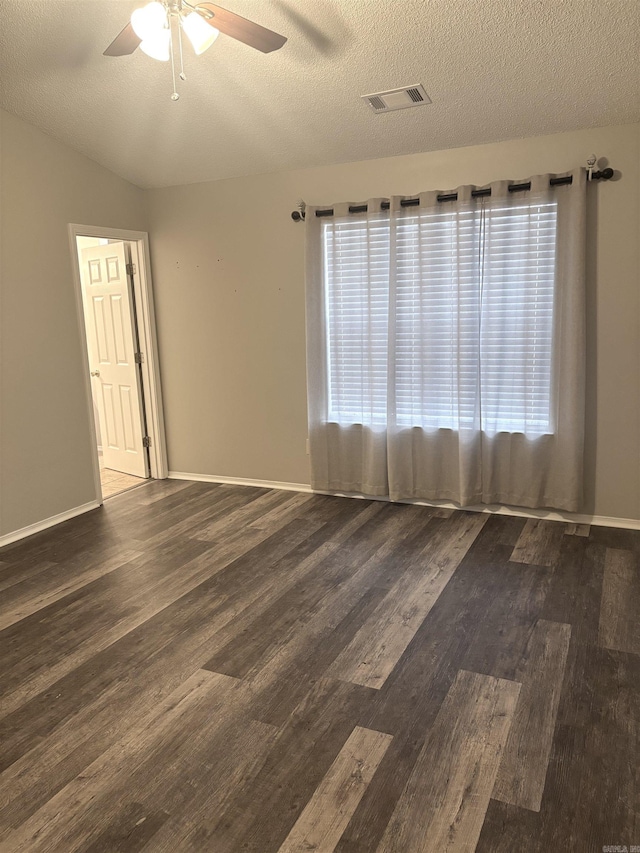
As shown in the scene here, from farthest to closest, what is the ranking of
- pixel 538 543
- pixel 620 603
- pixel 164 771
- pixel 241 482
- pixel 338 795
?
1. pixel 241 482
2. pixel 538 543
3. pixel 620 603
4. pixel 164 771
5. pixel 338 795

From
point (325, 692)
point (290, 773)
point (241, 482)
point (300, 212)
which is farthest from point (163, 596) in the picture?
point (300, 212)

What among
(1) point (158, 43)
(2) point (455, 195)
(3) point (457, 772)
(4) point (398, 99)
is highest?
(4) point (398, 99)

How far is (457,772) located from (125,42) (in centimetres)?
294

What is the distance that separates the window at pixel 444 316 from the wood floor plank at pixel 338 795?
8.25ft

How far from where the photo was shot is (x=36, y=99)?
3.78m

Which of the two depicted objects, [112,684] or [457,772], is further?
[112,684]

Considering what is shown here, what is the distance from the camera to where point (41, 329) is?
14.2ft

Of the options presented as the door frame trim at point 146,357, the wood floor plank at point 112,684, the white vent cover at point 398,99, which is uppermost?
the white vent cover at point 398,99

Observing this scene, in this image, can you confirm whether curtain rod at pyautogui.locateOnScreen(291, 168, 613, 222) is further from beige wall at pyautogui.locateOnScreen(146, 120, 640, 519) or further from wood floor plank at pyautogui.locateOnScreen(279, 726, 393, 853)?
wood floor plank at pyautogui.locateOnScreen(279, 726, 393, 853)

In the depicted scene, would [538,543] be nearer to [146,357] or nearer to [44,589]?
[44,589]

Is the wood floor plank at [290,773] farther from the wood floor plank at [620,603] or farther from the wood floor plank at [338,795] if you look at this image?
the wood floor plank at [620,603]

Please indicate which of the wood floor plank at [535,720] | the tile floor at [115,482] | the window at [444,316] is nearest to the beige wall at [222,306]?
the window at [444,316]

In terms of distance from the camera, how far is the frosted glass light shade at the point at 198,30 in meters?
2.43

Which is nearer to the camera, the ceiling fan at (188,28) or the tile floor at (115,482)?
the ceiling fan at (188,28)
